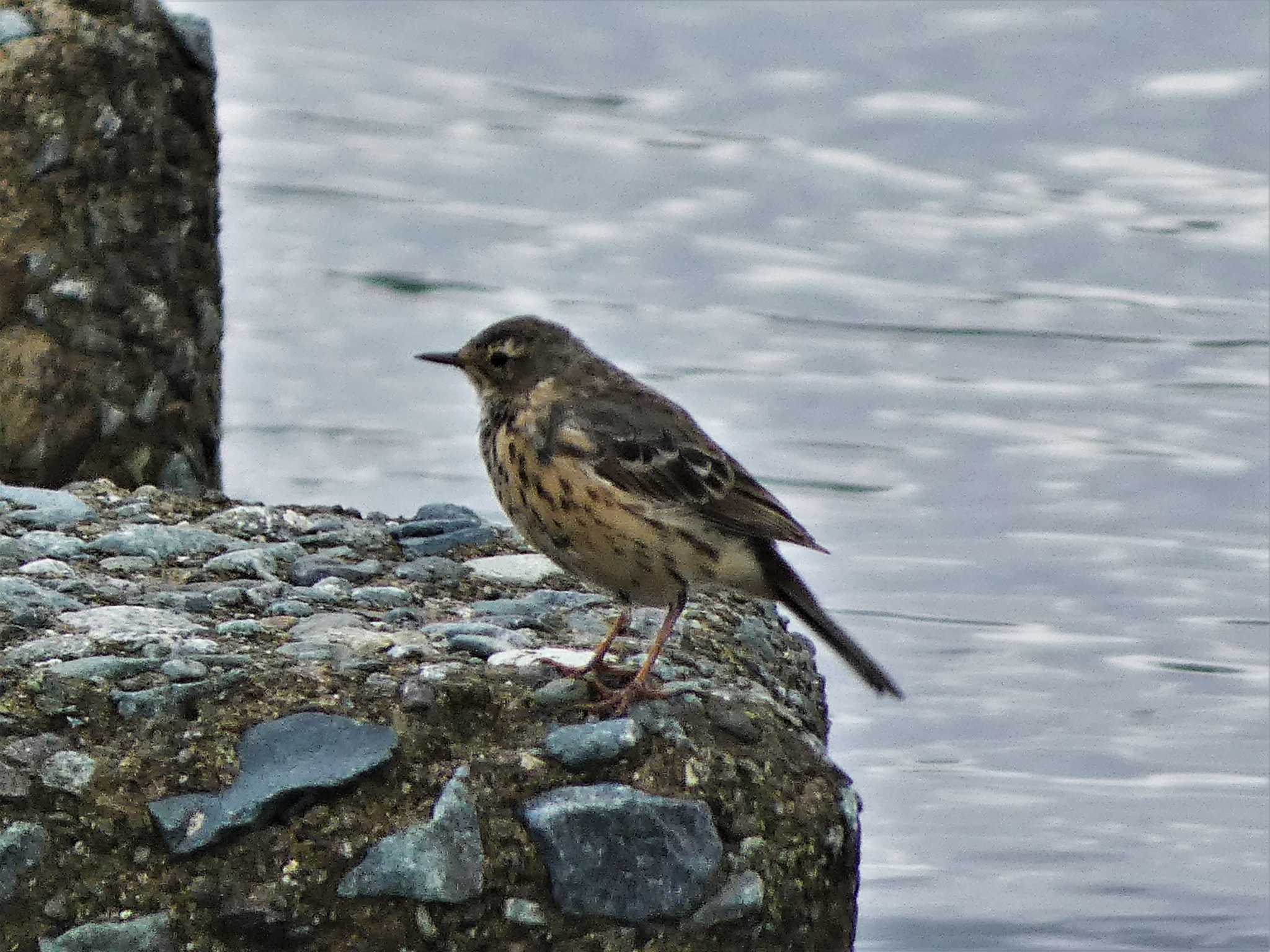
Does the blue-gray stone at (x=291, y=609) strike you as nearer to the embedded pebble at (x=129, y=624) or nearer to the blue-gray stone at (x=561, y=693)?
the embedded pebble at (x=129, y=624)

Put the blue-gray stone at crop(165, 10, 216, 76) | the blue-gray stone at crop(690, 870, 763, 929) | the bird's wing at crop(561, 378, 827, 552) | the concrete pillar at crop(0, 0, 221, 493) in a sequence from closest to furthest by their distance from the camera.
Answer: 1. the blue-gray stone at crop(690, 870, 763, 929)
2. the bird's wing at crop(561, 378, 827, 552)
3. the concrete pillar at crop(0, 0, 221, 493)
4. the blue-gray stone at crop(165, 10, 216, 76)

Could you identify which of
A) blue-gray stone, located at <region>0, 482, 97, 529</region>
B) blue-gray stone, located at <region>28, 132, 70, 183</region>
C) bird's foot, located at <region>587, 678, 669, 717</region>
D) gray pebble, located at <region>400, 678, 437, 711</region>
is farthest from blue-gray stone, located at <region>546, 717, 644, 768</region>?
blue-gray stone, located at <region>28, 132, 70, 183</region>

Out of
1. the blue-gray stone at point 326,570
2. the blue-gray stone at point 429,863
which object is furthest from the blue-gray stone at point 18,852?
the blue-gray stone at point 326,570

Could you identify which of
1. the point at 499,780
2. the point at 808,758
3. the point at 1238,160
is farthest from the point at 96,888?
the point at 1238,160

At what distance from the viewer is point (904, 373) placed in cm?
1421

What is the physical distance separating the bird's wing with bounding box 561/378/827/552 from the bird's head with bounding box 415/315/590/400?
0.26 metres

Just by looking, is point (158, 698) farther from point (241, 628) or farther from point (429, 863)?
point (429, 863)

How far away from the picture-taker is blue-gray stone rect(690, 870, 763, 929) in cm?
581

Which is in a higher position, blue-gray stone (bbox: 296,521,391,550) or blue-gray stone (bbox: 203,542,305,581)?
blue-gray stone (bbox: 296,521,391,550)

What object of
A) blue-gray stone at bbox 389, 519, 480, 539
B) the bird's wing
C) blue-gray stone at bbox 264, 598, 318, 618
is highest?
the bird's wing

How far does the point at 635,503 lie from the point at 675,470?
0.66 ft

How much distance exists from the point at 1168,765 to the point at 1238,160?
573 cm

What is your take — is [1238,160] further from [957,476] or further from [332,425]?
[332,425]

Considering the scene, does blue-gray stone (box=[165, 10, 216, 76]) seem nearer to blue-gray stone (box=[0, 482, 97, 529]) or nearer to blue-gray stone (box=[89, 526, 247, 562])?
blue-gray stone (box=[0, 482, 97, 529])
